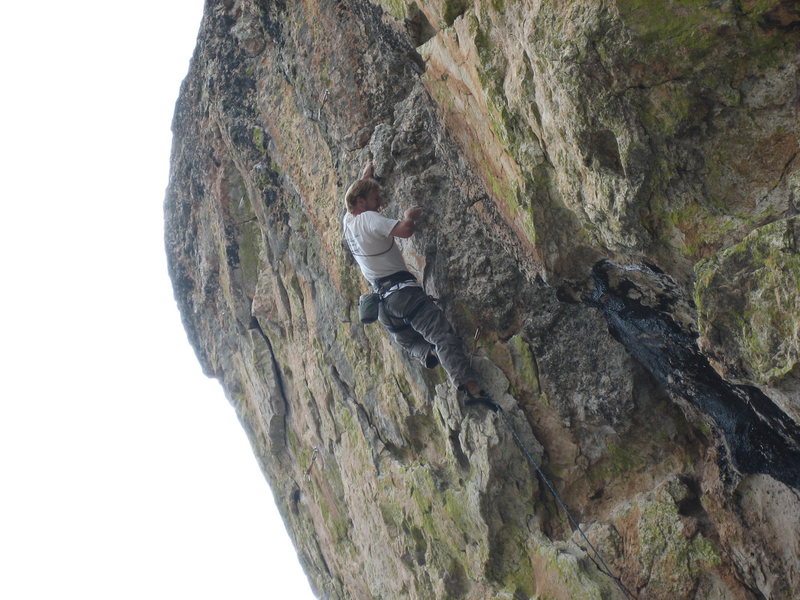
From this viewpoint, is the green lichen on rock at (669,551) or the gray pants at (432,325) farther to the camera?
the gray pants at (432,325)

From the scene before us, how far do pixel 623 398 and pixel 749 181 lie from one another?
3100mm

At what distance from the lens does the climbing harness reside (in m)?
6.04

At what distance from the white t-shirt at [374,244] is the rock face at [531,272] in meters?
0.42

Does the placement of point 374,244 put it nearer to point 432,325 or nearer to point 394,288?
point 394,288

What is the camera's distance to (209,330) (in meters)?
14.1

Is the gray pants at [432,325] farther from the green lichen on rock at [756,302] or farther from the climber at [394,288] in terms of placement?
the green lichen on rock at [756,302]

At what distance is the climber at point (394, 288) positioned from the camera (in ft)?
22.6

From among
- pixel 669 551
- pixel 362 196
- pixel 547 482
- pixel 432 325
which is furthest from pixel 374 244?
pixel 669 551

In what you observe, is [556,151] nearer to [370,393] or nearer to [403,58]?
[403,58]

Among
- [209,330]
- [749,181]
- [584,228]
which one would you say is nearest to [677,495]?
[584,228]

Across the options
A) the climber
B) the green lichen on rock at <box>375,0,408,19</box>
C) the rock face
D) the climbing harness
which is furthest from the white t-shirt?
the green lichen on rock at <box>375,0,408,19</box>

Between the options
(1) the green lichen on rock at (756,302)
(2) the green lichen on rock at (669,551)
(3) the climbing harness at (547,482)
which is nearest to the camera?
(1) the green lichen on rock at (756,302)

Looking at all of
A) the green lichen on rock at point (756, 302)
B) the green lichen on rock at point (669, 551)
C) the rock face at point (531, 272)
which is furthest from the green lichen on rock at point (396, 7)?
the green lichen on rock at point (669, 551)

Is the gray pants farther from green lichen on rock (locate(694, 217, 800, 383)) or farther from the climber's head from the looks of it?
green lichen on rock (locate(694, 217, 800, 383))
